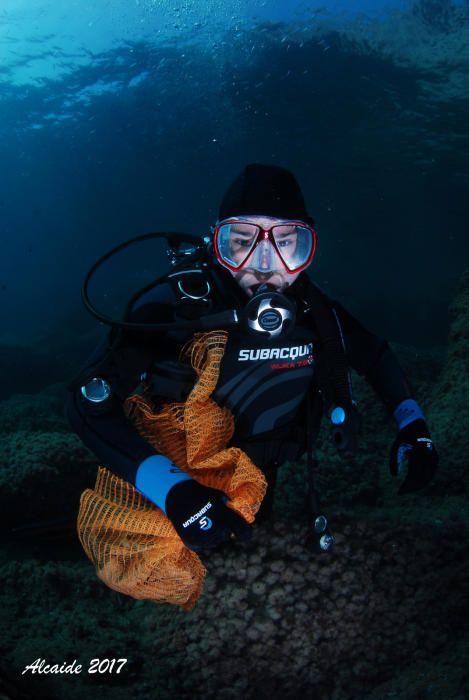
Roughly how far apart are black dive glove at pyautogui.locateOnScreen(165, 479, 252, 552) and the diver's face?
1322mm

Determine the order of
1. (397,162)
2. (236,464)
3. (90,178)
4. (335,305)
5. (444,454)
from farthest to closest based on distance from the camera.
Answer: (90,178) < (397,162) < (444,454) < (335,305) < (236,464)

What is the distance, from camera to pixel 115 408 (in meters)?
2.12

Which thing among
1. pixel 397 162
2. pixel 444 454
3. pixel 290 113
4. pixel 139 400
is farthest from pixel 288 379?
pixel 397 162

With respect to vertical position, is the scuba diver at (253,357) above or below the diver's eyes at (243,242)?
below

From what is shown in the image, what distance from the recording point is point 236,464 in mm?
2273

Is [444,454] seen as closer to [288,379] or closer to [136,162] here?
[288,379]

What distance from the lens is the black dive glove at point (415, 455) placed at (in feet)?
7.88

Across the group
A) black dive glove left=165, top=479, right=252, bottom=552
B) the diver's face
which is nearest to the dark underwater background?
black dive glove left=165, top=479, right=252, bottom=552

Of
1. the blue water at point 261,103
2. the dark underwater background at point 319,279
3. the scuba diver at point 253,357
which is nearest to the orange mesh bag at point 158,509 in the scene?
the scuba diver at point 253,357

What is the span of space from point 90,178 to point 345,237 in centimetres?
3838

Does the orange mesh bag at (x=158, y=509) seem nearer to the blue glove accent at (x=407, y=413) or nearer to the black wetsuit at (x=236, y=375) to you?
the black wetsuit at (x=236, y=375)

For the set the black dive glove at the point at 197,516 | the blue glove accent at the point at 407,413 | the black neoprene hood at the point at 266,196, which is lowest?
the blue glove accent at the point at 407,413

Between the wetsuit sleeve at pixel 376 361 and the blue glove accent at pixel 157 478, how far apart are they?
1.74 meters

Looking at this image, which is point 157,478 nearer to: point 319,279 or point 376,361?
point 376,361
